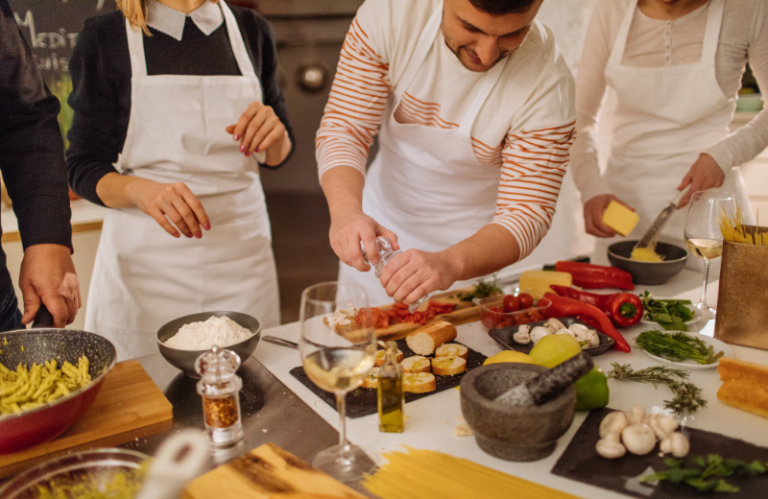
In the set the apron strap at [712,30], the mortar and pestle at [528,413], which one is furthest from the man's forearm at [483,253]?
the apron strap at [712,30]

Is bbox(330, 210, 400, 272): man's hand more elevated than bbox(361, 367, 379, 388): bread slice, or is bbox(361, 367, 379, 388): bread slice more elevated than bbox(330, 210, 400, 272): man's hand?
bbox(330, 210, 400, 272): man's hand

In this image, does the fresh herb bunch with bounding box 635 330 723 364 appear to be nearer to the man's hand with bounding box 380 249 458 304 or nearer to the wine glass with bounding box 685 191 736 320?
the wine glass with bounding box 685 191 736 320

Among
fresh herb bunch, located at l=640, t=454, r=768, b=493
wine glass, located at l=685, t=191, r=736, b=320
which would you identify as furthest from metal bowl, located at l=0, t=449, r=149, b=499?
wine glass, located at l=685, t=191, r=736, b=320

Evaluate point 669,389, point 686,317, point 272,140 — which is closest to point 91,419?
point 272,140

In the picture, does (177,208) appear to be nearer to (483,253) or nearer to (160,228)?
(160,228)

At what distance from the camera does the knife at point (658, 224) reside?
67.2 inches

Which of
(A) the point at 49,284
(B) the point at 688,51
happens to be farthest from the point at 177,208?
(B) the point at 688,51

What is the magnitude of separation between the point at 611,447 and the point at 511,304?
1.85ft

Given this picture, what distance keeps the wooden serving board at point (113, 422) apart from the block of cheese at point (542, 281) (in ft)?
3.38

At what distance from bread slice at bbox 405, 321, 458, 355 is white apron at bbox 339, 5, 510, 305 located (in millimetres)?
585

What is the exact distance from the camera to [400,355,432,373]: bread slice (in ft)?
3.65

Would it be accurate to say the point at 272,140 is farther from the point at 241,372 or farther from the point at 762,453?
the point at 762,453

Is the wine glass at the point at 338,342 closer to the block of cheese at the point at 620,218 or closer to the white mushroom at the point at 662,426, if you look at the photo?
the white mushroom at the point at 662,426

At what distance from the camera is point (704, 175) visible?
1.76 metres
